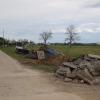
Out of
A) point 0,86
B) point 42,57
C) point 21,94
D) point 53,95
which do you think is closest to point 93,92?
point 53,95

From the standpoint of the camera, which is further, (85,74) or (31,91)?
(85,74)

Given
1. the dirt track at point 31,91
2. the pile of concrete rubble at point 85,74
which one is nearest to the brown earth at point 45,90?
the dirt track at point 31,91

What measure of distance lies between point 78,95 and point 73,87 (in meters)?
2.26

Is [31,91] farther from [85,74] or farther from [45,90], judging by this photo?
[85,74]

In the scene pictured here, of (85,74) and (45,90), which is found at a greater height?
(85,74)

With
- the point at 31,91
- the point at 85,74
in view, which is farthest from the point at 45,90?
the point at 85,74

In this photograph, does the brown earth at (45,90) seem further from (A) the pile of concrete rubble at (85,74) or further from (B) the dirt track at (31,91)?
(A) the pile of concrete rubble at (85,74)

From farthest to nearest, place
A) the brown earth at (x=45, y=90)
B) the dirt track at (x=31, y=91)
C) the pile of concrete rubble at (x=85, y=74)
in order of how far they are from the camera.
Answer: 1. the pile of concrete rubble at (x=85, y=74)
2. the brown earth at (x=45, y=90)
3. the dirt track at (x=31, y=91)

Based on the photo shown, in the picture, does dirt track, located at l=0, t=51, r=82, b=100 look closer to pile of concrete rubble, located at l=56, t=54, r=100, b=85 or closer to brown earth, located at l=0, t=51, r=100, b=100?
brown earth, located at l=0, t=51, r=100, b=100

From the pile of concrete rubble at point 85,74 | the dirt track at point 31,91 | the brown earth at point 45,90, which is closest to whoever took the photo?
the dirt track at point 31,91

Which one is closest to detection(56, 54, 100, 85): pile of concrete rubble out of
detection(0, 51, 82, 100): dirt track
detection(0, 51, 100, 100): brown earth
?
detection(0, 51, 100, 100): brown earth

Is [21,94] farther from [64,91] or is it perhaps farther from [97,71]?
[97,71]

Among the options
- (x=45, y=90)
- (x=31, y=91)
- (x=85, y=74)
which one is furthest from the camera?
(x=85, y=74)

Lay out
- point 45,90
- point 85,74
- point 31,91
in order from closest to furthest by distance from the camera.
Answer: point 31,91 → point 45,90 → point 85,74
